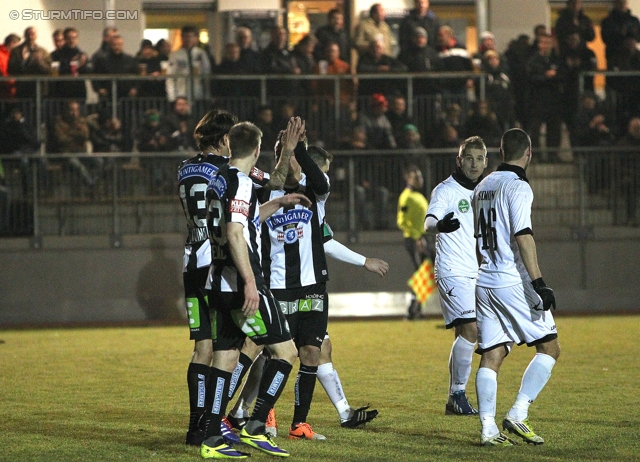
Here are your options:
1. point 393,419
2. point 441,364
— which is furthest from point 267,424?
point 441,364

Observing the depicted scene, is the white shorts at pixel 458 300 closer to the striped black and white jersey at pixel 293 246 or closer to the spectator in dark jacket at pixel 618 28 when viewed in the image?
the striped black and white jersey at pixel 293 246

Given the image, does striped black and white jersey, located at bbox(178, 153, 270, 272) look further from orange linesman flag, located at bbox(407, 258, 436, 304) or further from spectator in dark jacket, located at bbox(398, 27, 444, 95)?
spectator in dark jacket, located at bbox(398, 27, 444, 95)

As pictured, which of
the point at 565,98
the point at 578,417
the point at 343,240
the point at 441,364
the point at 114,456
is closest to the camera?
the point at 114,456

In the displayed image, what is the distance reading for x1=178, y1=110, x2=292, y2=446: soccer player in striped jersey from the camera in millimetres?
7082

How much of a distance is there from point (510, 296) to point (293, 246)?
1.57m

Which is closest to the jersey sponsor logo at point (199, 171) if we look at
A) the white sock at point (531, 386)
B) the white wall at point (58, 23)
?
the white sock at point (531, 386)

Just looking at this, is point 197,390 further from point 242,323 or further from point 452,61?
point 452,61

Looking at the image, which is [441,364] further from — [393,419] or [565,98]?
[565,98]

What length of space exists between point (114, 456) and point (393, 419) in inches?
90.1

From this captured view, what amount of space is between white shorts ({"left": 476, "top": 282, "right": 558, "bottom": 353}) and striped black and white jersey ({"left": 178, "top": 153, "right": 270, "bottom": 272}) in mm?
1859

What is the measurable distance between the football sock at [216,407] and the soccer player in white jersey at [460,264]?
7.56 feet

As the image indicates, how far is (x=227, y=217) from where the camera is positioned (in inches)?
251

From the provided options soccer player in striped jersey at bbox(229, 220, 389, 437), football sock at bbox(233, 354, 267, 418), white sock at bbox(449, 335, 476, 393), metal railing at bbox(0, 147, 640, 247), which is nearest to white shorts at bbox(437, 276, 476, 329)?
white sock at bbox(449, 335, 476, 393)

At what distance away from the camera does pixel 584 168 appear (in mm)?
19281
